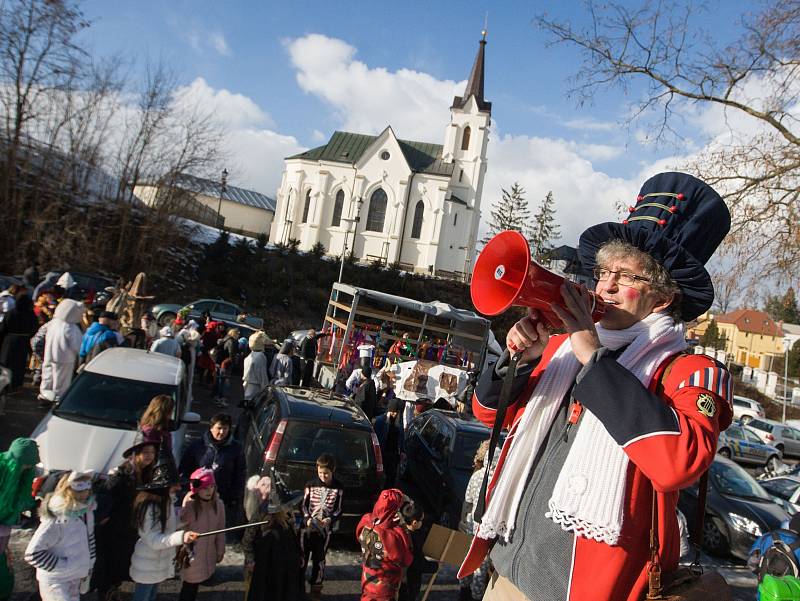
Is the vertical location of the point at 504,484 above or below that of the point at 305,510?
above

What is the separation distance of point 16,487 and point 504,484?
386 centimetres

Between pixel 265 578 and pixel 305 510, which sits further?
pixel 305 510

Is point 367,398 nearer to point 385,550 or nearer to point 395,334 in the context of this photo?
point 395,334

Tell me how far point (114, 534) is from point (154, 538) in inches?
11.4

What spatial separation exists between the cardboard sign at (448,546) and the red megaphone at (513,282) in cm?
111

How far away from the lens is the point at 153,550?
4191mm

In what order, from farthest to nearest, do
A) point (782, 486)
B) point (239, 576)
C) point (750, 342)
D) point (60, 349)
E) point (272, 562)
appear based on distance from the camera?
point (750, 342)
point (782, 486)
point (60, 349)
point (239, 576)
point (272, 562)

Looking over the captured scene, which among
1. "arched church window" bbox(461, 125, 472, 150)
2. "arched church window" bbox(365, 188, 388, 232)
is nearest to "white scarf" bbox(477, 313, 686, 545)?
"arched church window" bbox(365, 188, 388, 232)

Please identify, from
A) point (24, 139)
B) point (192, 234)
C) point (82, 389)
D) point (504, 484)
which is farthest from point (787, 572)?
point (192, 234)

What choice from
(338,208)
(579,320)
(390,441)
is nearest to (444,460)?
(390,441)

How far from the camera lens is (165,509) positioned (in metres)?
4.24

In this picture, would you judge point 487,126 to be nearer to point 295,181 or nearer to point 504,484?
point 295,181

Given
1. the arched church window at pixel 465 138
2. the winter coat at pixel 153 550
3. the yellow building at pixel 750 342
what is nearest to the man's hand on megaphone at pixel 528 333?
the winter coat at pixel 153 550


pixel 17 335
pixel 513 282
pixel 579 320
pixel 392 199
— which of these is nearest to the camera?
pixel 579 320
